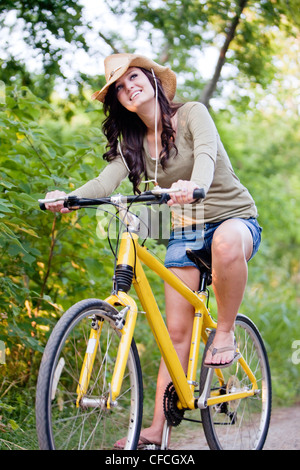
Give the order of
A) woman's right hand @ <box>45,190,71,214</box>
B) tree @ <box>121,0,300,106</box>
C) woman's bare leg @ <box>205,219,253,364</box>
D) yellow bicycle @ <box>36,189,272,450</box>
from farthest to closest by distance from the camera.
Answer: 1. tree @ <box>121,0,300,106</box>
2. woman's bare leg @ <box>205,219,253,364</box>
3. woman's right hand @ <box>45,190,71,214</box>
4. yellow bicycle @ <box>36,189,272,450</box>

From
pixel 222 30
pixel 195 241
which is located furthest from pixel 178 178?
pixel 222 30

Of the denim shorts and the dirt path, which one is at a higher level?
the denim shorts

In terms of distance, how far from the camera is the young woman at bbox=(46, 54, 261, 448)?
2.57 m

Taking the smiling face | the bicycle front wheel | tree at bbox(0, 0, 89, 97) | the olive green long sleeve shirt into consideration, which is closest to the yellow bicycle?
the bicycle front wheel

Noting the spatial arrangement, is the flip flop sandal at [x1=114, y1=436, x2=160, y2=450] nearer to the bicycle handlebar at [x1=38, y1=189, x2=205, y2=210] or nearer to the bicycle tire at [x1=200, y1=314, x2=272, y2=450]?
the bicycle tire at [x1=200, y1=314, x2=272, y2=450]

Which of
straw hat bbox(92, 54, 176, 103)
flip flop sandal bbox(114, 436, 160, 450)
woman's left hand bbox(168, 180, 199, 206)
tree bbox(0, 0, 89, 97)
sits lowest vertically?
flip flop sandal bbox(114, 436, 160, 450)

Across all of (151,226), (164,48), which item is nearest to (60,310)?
(151,226)

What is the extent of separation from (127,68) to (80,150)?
2.38 feet

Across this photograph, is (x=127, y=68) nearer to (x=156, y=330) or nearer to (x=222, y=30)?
(x=156, y=330)

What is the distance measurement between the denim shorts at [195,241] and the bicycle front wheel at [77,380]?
0.55m

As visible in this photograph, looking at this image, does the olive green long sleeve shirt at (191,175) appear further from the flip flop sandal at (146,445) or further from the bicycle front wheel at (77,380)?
the flip flop sandal at (146,445)

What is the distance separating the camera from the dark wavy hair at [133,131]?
105 inches

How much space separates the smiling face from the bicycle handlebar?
2.01 ft
